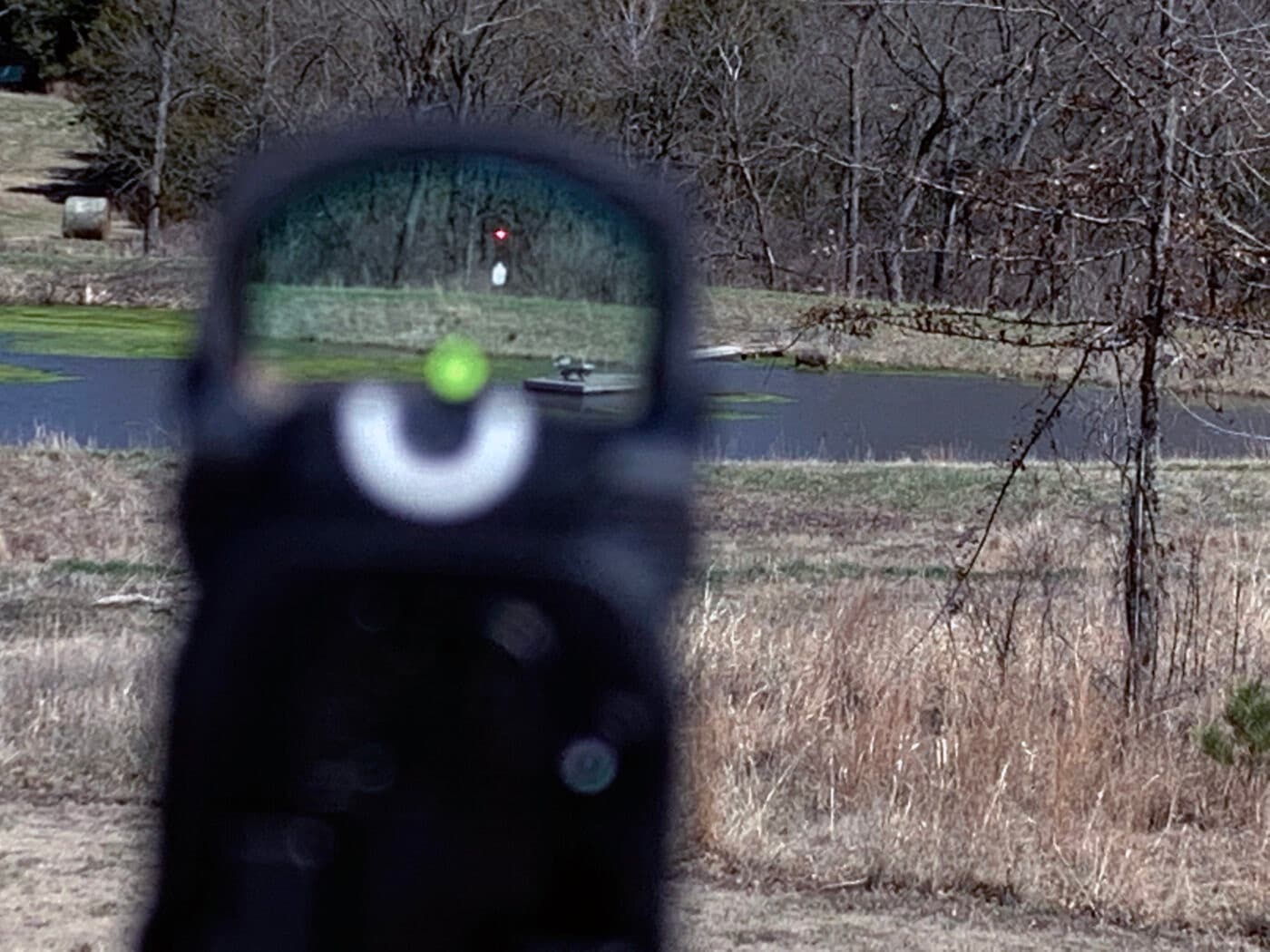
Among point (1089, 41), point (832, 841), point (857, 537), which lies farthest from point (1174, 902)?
point (857, 537)

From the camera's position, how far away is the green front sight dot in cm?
142

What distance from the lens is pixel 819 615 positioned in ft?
29.0

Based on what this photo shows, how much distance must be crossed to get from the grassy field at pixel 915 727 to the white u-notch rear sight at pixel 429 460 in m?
0.18

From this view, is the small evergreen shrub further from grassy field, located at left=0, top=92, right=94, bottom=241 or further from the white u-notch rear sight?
grassy field, located at left=0, top=92, right=94, bottom=241

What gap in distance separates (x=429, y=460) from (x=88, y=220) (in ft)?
156

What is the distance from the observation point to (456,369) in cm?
147

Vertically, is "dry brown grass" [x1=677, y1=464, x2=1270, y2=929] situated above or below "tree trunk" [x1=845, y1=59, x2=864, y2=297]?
below

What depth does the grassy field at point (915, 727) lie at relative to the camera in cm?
500

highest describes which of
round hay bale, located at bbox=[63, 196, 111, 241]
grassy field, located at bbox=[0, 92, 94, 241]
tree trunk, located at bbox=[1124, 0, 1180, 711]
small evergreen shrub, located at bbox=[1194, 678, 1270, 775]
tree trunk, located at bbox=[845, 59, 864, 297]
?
grassy field, located at bbox=[0, 92, 94, 241]

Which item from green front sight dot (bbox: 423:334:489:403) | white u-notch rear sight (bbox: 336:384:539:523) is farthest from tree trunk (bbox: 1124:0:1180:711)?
white u-notch rear sight (bbox: 336:384:539:523)

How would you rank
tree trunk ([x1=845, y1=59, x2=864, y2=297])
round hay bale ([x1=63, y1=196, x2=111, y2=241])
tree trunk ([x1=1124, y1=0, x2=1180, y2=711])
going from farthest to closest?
round hay bale ([x1=63, y1=196, x2=111, y2=241]) < tree trunk ([x1=845, y1=59, x2=864, y2=297]) < tree trunk ([x1=1124, y1=0, x2=1180, y2=711])

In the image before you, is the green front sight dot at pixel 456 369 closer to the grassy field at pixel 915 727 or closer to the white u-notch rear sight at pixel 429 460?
the white u-notch rear sight at pixel 429 460

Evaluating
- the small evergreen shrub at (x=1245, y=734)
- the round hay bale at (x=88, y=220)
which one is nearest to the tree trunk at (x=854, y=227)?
the small evergreen shrub at (x=1245, y=734)

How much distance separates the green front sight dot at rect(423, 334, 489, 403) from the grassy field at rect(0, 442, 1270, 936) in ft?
0.62
